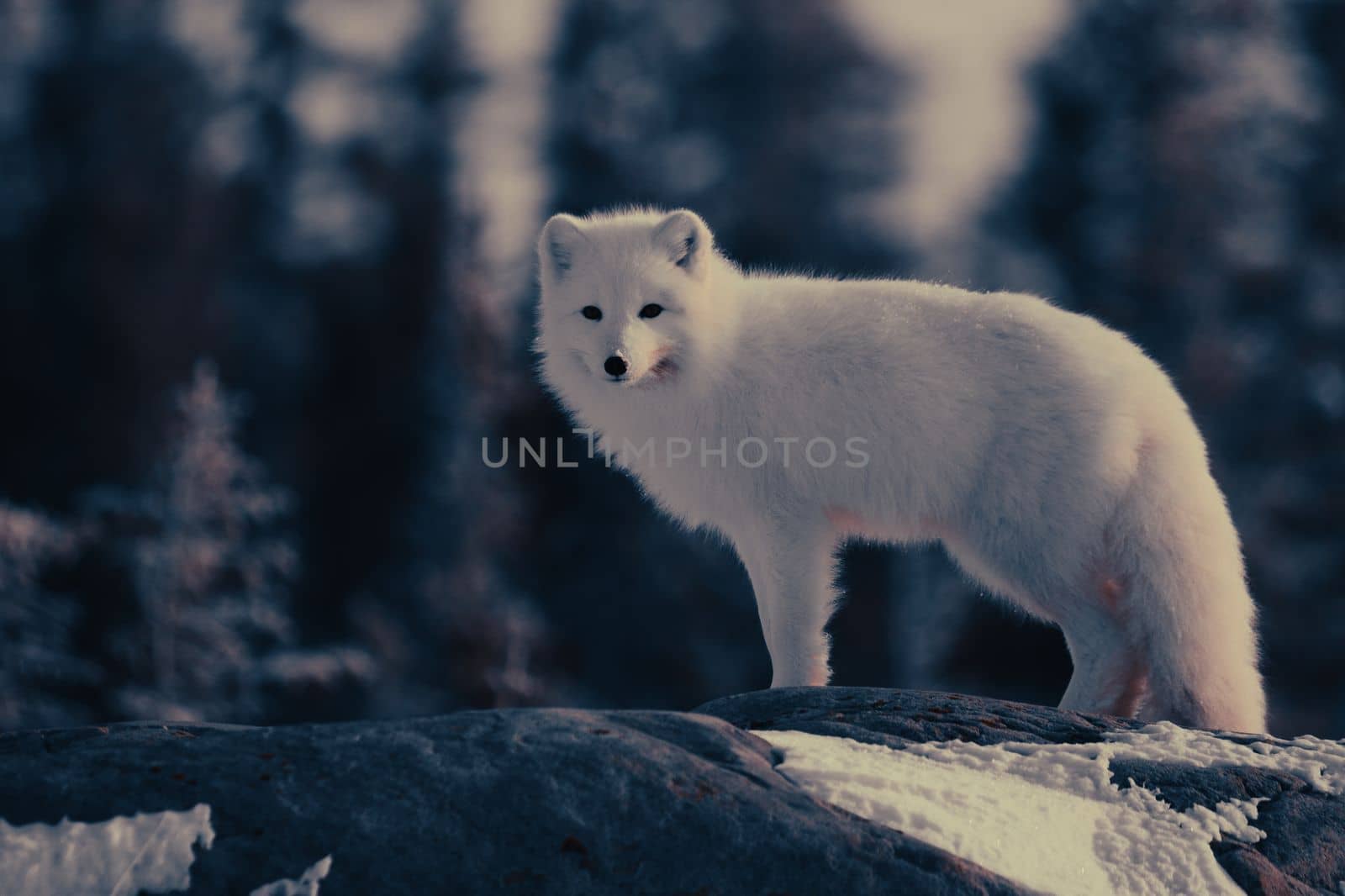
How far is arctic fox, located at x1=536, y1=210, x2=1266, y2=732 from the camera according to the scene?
5168 mm

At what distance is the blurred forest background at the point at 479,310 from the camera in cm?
1656

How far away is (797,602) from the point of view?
529 centimetres

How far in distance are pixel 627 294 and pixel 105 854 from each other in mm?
2945

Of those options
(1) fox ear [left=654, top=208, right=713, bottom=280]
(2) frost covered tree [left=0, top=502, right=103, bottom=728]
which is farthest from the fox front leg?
(2) frost covered tree [left=0, top=502, right=103, bottom=728]

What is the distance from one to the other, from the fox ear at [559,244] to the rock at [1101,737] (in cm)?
201

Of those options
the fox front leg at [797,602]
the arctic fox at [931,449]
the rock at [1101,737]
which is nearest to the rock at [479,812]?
Answer: the rock at [1101,737]

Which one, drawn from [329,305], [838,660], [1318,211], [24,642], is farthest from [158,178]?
[1318,211]

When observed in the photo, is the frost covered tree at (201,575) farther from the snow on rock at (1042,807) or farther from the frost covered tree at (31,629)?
the snow on rock at (1042,807)

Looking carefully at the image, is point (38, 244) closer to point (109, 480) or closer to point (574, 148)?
point (109, 480)

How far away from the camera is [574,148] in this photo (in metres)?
21.1

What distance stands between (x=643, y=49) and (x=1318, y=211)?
10.8m

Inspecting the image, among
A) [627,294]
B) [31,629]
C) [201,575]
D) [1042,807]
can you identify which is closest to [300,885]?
[1042,807]

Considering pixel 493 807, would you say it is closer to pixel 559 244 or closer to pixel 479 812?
pixel 479 812

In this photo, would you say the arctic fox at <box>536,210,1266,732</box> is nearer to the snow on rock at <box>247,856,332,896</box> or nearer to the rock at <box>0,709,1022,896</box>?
the rock at <box>0,709,1022,896</box>
